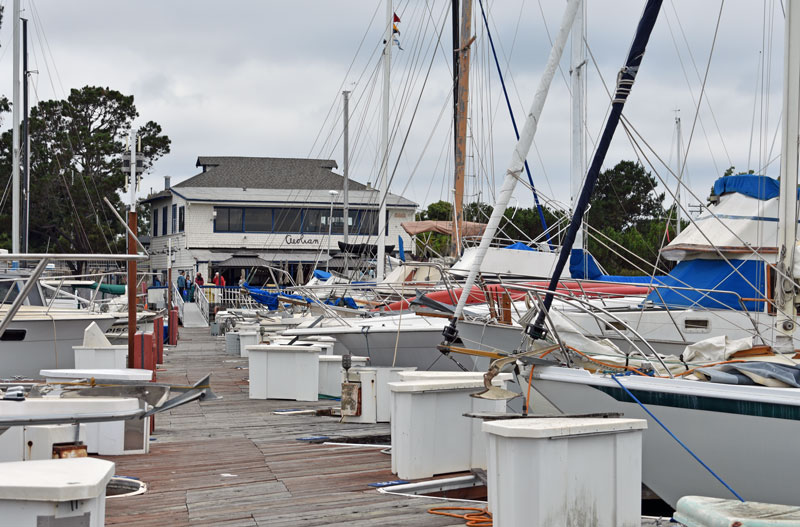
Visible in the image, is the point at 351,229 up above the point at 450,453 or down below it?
above

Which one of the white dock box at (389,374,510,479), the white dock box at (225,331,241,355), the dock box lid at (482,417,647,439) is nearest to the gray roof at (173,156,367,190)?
the white dock box at (225,331,241,355)

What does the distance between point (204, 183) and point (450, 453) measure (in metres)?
44.8

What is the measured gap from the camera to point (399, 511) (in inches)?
246

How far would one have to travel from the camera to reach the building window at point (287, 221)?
152ft

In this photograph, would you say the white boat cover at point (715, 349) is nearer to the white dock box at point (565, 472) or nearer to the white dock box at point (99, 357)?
the white dock box at point (565, 472)

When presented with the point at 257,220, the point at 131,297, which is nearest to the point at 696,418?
the point at 131,297

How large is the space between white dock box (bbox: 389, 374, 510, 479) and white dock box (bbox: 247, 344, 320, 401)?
5.65 metres

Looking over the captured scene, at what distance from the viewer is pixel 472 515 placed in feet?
19.9

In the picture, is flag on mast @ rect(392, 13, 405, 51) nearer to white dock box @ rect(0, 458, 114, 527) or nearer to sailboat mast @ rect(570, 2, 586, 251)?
sailboat mast @ rect(570, 2, 586, 251)

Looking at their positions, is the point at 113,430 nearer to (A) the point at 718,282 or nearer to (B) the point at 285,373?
(B) the point at 285,373

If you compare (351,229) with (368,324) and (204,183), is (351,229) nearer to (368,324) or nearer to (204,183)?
(204,183)

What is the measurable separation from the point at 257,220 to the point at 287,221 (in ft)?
5.82

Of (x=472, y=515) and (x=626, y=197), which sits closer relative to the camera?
(x=472, y=515)

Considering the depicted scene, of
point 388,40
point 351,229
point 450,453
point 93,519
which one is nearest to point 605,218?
point 351,229
